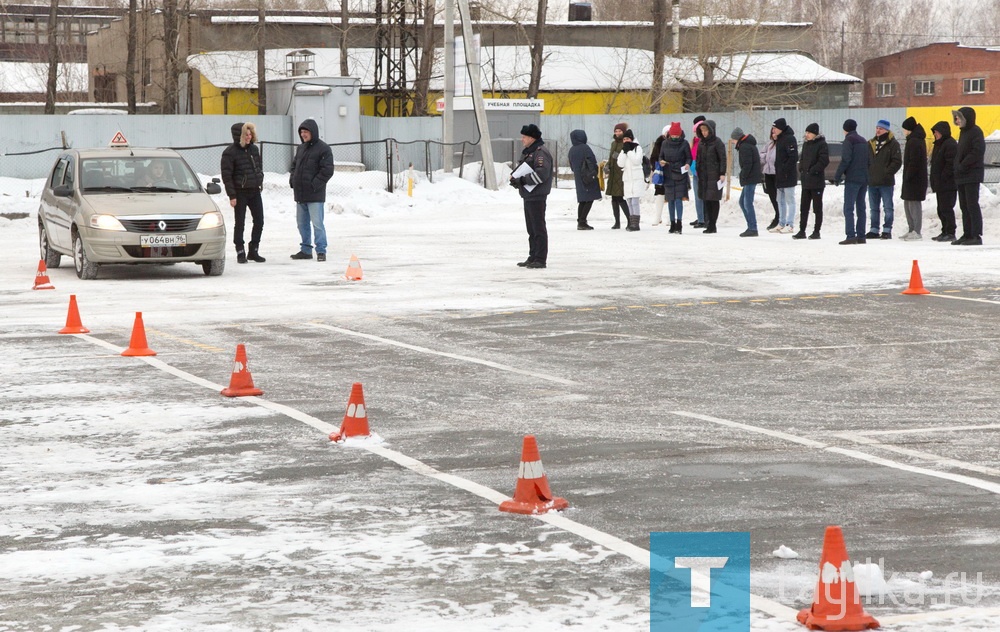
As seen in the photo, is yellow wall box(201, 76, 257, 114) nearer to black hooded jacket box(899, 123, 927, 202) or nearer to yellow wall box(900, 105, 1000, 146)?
yellow wall box(900, 105, 1000, 146)

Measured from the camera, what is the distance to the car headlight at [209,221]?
55.0ft

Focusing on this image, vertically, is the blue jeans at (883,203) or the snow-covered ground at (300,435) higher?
the blue jeans at (883,203)

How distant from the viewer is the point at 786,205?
2275 cm

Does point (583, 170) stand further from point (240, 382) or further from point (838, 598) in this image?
point (838, 598)

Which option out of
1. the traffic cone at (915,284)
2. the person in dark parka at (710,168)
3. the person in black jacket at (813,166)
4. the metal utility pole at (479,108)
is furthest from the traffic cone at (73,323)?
the metal utility pole at (479,108)

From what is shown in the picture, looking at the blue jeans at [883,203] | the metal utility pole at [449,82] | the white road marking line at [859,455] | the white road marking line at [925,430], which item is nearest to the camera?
the white road marking line at [859,455]

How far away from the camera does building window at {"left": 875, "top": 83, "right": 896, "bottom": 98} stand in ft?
265

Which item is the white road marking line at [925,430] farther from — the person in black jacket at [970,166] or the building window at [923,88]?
the building window at [923,88]

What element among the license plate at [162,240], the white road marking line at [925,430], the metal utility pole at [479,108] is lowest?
the white road marking line at [925,430]

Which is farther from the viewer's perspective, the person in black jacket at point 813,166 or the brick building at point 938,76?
the brick building at point 938,76

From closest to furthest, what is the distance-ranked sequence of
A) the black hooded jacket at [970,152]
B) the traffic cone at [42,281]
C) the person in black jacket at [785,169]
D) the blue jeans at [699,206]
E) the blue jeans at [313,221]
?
the traffic cone at [42,281], the blue jeans at [313,221], the black hooded jacket at [970,152], the person in black jacket at [785,169], the blue jeans at [699,206]

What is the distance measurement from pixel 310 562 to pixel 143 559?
2.23 ft

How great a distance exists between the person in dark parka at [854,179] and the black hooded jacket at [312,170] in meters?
8.03

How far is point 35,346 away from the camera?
1148cm
